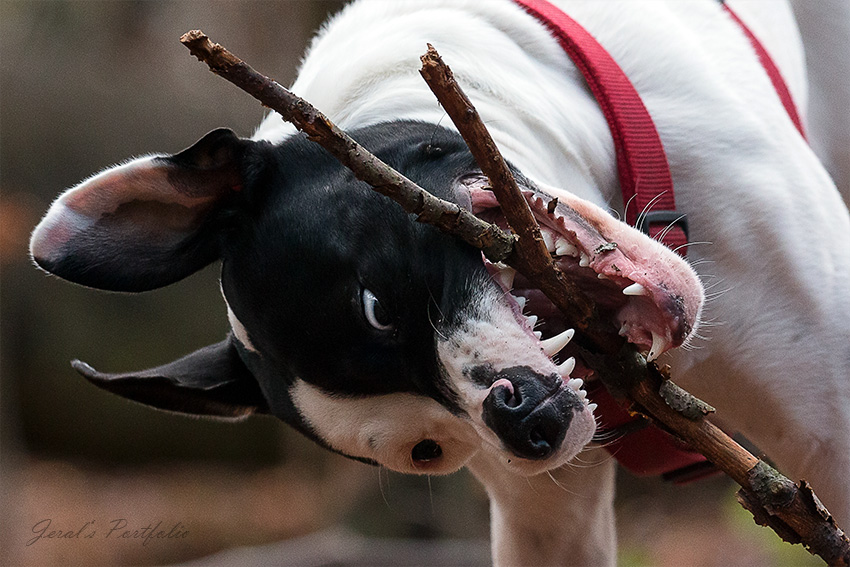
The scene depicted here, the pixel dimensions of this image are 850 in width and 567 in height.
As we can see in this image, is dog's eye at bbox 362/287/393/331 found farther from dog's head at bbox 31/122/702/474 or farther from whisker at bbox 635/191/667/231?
whisker at bbox 635/191/667/231

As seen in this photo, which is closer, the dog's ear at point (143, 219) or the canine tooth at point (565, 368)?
the canine tooth at point (565, 368)

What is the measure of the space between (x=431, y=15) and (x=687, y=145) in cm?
42

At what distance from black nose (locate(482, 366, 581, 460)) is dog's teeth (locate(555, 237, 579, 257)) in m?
0.15

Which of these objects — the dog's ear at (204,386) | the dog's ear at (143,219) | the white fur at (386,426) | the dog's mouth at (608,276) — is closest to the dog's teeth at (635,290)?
the dog's mouth at (608,276)

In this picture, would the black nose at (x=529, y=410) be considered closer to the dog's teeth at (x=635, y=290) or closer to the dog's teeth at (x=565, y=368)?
the dog's teeth at (x=565, y=368)

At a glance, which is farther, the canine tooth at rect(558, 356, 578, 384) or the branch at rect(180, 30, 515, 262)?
the canine tooth at rect(558, 356, 578, 384)

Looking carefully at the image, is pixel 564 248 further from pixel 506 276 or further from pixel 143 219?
pixel 143 219

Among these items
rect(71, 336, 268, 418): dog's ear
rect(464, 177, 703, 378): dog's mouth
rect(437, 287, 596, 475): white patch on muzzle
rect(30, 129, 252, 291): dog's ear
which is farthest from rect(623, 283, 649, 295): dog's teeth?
rect(71, 336, 268, 418): dog's ear

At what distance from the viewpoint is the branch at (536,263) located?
2.39ft

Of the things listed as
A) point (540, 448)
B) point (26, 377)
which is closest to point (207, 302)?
point (26, 377)

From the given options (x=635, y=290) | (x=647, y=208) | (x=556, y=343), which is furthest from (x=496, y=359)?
(x=647, y=208)

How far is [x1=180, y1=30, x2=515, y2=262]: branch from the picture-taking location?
692 mm

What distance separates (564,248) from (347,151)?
0.33 m

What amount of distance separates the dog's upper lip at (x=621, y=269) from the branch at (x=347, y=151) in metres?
0.16
